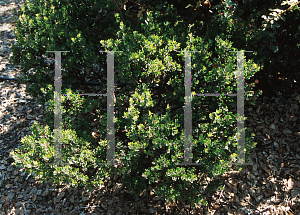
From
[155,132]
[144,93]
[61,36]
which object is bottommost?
[155,132]

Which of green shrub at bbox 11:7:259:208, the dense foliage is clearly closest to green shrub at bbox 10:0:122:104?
the dense foliage

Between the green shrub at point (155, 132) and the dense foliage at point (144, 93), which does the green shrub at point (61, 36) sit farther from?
the green shrub at point (155, 132)

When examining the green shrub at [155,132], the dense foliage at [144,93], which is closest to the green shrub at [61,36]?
the dense foliage at [144,93]

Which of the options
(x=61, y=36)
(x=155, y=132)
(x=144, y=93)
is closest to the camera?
(x=155, y=132)

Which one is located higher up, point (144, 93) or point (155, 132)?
point (144, 93)

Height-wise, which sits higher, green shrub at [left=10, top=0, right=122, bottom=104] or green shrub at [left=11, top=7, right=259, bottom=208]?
green shrub at [left=10, top=0, right=122, bottom=104]

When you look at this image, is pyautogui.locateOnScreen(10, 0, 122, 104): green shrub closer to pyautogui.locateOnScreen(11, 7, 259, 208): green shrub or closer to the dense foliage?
the dense foliage

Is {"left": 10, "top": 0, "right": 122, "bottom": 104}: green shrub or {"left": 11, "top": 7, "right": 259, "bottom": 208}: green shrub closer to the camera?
{"left": 11, "top": 7, "right": 259, "bottom": 208}: green shrub

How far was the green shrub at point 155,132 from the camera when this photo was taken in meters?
2.55

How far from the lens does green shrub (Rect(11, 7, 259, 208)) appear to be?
8.37 ft

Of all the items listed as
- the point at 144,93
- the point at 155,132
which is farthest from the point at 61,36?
the point at 155,132

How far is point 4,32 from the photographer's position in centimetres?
571

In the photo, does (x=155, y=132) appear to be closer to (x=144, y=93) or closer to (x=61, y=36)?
(x=144, y=93)

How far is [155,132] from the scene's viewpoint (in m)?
2.56
